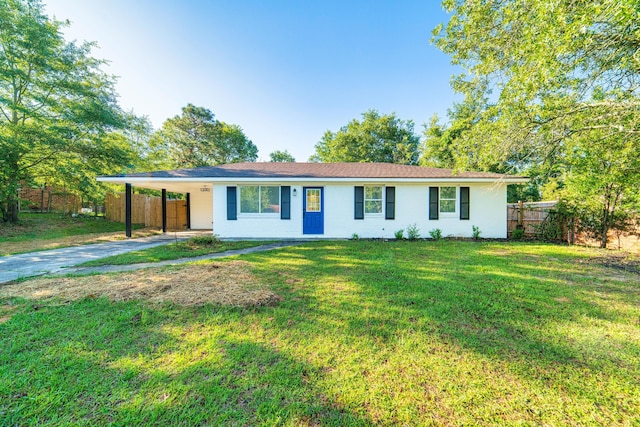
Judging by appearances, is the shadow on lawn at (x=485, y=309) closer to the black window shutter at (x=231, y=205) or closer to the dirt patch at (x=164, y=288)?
the dirt patch at (x=164, y=288)

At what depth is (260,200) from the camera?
10.0 metres

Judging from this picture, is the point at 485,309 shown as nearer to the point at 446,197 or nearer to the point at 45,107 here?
the point at 446,197

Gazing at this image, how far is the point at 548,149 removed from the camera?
6.74 meters

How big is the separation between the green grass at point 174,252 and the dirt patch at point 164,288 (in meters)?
1.31

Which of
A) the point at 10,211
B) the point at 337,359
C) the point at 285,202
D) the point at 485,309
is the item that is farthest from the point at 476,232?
the point at 10,211

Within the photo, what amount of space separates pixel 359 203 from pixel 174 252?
6.79m

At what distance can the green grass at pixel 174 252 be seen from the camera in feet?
20.0

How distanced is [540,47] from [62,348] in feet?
25.9

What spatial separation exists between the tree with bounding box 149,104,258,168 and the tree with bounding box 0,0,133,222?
35.7 feet

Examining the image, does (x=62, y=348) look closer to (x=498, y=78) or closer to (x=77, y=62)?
(x=498, y=78)

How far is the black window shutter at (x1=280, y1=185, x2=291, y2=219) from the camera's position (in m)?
9.95

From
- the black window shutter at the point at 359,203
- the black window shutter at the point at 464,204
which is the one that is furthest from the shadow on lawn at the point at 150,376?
the black window shutter at the point at 464,204

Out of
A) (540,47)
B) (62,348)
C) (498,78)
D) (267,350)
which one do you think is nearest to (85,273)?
(62,348)

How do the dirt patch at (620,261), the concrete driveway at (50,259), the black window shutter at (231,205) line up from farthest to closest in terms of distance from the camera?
1. the black window shutter at (231,205)
2. the dirt patch at (620,261)
3. the concrete driveway at (50,259)
